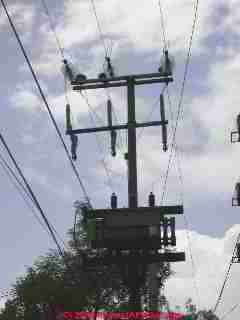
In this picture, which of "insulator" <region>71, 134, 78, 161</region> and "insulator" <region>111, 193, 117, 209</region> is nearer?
Answer: "insulator" <region>71, 134, 78, 161</region>

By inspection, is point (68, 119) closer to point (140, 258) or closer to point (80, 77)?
point (80, 77)

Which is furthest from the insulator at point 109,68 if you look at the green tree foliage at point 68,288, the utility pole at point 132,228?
the green tree foliage at point 68,288

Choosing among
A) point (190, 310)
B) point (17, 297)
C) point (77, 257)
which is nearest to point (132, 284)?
point (77, 257)

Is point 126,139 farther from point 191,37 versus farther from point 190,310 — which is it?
point 190,310

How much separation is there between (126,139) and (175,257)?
4772 millimetres

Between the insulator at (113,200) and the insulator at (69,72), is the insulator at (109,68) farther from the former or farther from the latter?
the insulator at (113,200)

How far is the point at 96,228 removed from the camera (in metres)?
21.9

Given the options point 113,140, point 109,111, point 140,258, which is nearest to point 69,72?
point 109,111

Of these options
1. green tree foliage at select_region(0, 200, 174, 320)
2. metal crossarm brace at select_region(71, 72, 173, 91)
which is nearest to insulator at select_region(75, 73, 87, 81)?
metal crossarm brace at select_region(71, 72, 173, 91)

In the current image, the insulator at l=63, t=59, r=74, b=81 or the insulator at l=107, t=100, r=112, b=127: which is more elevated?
the insulator at l=63, t=59, r=74, b=81

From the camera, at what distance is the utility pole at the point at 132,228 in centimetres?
2120

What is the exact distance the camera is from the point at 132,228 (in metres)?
21.5

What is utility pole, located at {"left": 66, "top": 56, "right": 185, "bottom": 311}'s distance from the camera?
835 inches

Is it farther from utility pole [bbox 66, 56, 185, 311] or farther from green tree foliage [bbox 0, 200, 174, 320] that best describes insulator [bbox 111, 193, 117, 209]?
green tree foliage [bbox 0, 200, 174, 320]
